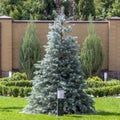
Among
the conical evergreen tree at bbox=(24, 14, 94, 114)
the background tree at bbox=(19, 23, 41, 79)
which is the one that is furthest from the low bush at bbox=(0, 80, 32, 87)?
the conical evergreen tree at bbox=(24, 14, 94, 114)

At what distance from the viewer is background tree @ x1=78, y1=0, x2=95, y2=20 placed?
33531mm

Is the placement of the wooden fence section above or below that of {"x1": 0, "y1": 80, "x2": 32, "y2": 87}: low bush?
above

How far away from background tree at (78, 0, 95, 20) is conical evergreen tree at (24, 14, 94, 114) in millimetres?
21096

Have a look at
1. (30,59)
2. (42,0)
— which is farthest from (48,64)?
(42,0)

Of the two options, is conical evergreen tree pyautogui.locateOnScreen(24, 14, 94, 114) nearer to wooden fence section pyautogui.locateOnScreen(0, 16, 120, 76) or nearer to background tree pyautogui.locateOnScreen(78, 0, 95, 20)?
wooden fence section pyautogui.locateOnScreen(0, 16, 120, 76)

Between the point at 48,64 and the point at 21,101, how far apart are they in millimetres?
3473

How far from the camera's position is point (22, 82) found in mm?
19078

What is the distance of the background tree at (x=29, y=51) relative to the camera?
925 inches

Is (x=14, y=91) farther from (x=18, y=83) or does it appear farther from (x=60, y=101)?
(x=60, y=101)

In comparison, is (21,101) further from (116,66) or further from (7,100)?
(116,66)

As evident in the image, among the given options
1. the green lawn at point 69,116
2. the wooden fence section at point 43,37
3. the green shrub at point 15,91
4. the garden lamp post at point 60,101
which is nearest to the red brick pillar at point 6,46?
the wooden fence section at point 43,37


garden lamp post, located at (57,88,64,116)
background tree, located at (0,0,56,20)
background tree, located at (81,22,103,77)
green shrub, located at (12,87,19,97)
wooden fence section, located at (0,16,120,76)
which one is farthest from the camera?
background tree, located at (0,0,56,20)

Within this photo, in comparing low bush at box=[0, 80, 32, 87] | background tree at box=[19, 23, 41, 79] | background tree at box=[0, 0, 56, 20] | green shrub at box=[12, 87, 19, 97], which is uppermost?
background tree at box=[0, 0, 56, 20]

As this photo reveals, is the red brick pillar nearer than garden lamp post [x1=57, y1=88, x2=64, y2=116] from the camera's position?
No
